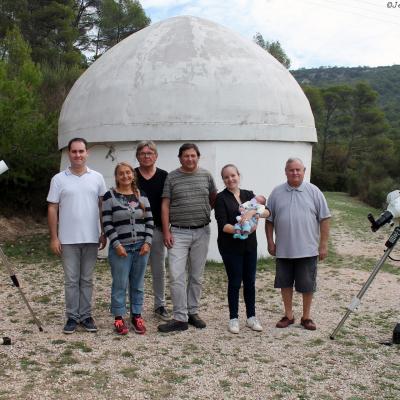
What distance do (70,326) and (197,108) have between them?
171 inches

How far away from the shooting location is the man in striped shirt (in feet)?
15.9

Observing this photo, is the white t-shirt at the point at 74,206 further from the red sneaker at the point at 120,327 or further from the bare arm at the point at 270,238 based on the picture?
the bare arm at the point at 270,238

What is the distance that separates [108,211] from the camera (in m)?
4.59

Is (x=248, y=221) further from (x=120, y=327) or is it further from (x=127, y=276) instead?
(x=120, y=327)

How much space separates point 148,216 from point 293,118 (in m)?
4.78

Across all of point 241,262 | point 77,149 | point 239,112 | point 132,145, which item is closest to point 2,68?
point 132,145

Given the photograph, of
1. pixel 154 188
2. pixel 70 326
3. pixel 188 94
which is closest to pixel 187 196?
pixel 154 188

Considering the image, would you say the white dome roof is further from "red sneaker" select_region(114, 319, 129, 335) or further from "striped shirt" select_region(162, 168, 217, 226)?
"red sneaker" select_region(114, 319, 129, 335)

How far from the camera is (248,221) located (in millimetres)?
4703

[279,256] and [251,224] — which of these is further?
[279,256]

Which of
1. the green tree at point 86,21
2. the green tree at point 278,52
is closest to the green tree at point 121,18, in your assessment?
the green tree at point 86,21

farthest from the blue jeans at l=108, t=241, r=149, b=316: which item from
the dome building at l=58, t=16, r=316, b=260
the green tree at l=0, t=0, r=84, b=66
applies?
the green tree at l=0, t=0, r=84, b=66

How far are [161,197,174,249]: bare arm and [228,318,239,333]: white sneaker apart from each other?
102cm

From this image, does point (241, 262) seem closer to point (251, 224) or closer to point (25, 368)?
point (251, 224)
